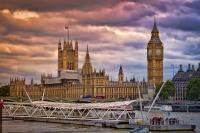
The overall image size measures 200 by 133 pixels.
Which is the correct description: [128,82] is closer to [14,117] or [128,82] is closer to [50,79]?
[50,79]

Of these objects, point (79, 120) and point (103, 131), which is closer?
point (103, 131)

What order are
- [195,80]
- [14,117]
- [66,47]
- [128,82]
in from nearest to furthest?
[14,117] < [195,80] < [128,82] < [66,47]

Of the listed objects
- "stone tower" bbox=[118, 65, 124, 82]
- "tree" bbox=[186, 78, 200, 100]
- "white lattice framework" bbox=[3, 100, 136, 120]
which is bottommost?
"white lattice framework" bbox=[3, 100, 136, 120]

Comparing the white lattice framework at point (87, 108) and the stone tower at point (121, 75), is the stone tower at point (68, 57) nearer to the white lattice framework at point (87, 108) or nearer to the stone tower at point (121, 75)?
the stone tower at point (121, 75)

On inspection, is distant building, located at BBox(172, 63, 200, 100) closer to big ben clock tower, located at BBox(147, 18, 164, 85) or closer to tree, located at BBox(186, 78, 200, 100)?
big ben clock tower, located at BBox(147, 18, 164, 85)

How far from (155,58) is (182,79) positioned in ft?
66.3

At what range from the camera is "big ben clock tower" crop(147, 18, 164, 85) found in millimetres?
179750

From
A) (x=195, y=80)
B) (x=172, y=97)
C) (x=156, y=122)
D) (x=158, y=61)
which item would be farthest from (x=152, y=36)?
(x=156, y=122)

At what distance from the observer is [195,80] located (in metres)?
136

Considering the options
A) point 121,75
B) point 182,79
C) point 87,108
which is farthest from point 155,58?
point 87,108

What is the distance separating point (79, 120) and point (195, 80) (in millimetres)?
73391

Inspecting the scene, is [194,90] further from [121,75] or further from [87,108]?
[87,108]

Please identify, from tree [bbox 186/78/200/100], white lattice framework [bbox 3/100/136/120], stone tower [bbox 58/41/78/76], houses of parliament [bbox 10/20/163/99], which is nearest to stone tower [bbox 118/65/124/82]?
houses of parliament [bbox 10/20/163/99]

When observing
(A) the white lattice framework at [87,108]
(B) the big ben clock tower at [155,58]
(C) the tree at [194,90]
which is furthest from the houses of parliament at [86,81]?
(A) the white lattice framework at [87,108]
